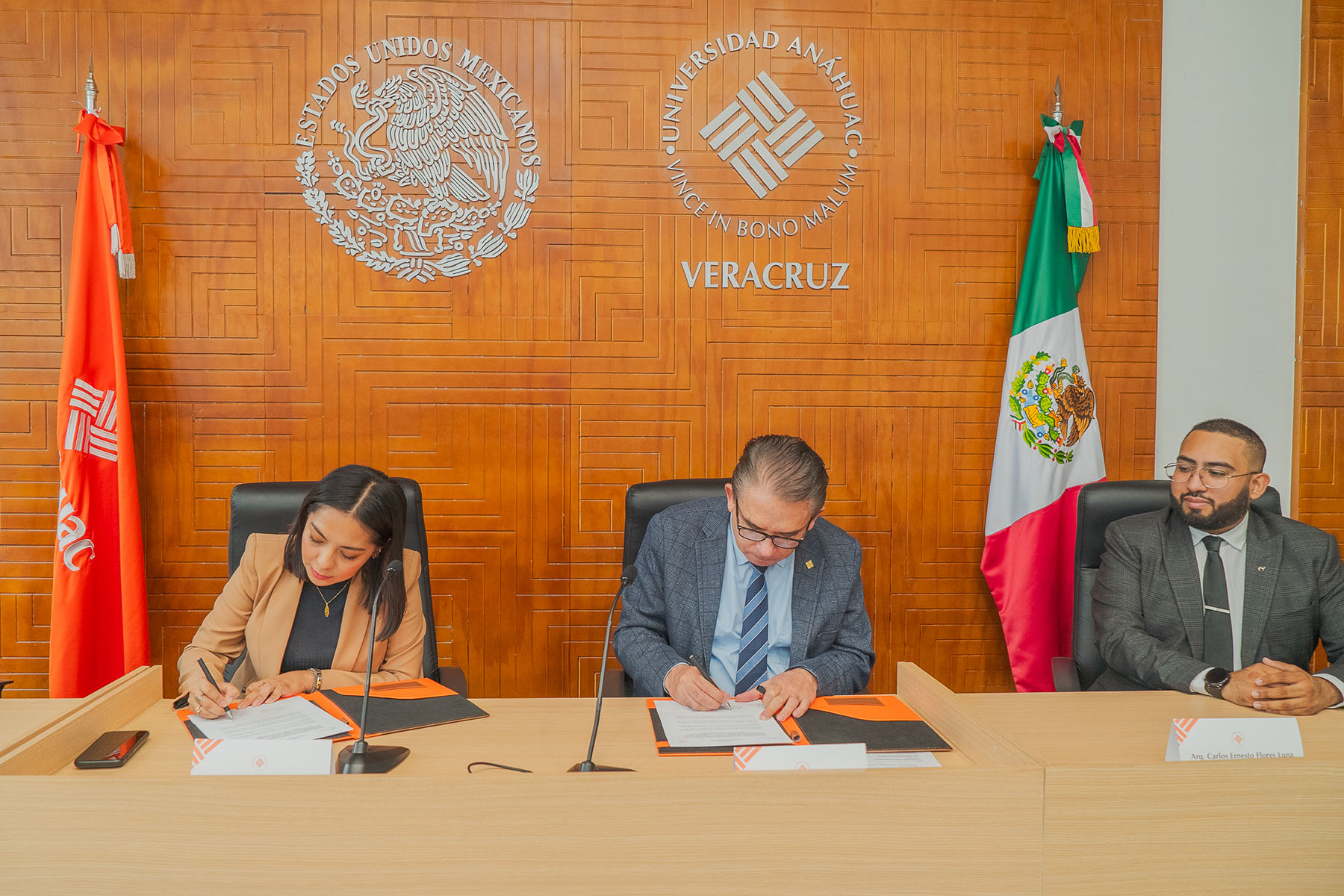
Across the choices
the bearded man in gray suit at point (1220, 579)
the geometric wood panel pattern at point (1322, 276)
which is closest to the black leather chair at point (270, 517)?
the bearded man in gray suit at point (1220, 579)

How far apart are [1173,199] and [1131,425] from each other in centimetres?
89

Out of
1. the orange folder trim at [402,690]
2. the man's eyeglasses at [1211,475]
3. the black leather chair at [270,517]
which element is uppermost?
the man's eyeglasses at [1211,475]

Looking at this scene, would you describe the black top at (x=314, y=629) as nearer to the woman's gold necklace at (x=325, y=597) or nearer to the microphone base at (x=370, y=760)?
the woman's gold necklace at (x=325, y=597)

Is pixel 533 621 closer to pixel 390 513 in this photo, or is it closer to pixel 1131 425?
pixel 390 513

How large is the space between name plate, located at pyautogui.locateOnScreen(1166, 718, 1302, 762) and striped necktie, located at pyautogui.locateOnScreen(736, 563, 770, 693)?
3.02ft

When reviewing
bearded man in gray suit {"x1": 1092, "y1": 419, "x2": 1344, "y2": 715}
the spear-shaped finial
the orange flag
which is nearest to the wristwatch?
bearded man in gray suit {"x1": 1092, "y1": 419, "x2": 1344, "y2": 715}

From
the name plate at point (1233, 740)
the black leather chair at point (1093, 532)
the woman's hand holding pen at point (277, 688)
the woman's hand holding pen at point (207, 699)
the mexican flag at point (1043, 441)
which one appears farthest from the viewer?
the mexican flag at point (1043, 441)

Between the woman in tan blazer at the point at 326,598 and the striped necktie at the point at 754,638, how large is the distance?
2.61 feet

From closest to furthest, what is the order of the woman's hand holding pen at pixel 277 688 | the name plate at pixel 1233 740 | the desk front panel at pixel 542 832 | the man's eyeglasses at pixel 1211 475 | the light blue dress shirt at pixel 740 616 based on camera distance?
1. the desk front panel at pixel 542 832
2. the name plate at pixel 1233 740
3. the woman's hand holding pen at pixel 277 688
4. the light blue dress shirt at pixel 740 616
5. the man's eyeglasses at pixel 1211 475

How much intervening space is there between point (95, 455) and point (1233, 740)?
328 centimetres

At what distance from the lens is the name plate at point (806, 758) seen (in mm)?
1257

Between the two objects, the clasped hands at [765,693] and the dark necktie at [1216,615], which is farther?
the dark necktie at [1216,615]

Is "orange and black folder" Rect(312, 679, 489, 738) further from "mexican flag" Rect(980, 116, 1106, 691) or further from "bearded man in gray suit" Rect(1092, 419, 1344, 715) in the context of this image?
"mexican flag" Rect(980, 116, 1106, 691)

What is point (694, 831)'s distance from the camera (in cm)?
117
